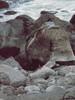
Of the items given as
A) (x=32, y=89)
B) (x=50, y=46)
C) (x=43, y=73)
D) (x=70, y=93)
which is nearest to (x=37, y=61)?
(x=50, y=46)

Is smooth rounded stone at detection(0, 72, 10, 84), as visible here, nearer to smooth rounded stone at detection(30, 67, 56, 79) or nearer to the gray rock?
the gray rock

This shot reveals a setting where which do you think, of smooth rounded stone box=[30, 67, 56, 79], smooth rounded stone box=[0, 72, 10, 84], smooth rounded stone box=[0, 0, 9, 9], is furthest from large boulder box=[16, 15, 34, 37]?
smooth rounded stone box=[0, 0, 9, 9]

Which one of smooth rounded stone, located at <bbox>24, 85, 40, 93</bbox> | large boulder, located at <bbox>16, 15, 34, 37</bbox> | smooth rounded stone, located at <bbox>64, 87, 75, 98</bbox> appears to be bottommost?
large boulder, located at <bbox>16, 15, 34, 37</bbox>

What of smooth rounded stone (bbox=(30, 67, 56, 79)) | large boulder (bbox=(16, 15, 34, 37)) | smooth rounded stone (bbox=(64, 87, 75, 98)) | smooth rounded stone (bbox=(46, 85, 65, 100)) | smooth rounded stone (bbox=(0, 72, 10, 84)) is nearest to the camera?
smooth rounded stone (bbox=(64, 87, 75, 98))

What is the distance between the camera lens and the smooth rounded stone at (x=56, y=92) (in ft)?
13.3

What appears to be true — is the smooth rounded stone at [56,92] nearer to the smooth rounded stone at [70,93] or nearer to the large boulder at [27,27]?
the smooth rounded stone at [70,93]

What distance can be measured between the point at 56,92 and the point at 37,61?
2.15m

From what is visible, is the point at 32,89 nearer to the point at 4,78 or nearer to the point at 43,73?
the point at 4,78

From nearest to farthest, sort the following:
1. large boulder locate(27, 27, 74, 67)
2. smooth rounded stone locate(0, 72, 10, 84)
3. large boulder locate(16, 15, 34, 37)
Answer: smooth rounded stone locate(0, 72, 10, 84), large boulder locate(27, 27, 74, 67), large boulder locate(16, 15, 34, 37)

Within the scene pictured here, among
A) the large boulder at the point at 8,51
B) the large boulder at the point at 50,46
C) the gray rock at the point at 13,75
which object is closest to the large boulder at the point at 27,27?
the large boulder at the point at 8,51

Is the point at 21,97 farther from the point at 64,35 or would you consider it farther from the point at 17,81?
the point at 64,35

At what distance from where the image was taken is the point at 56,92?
425 centimetres

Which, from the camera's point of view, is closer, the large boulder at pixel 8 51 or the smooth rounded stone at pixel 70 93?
the smooth rounded stone at pixel 70 93

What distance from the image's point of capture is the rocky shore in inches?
172
